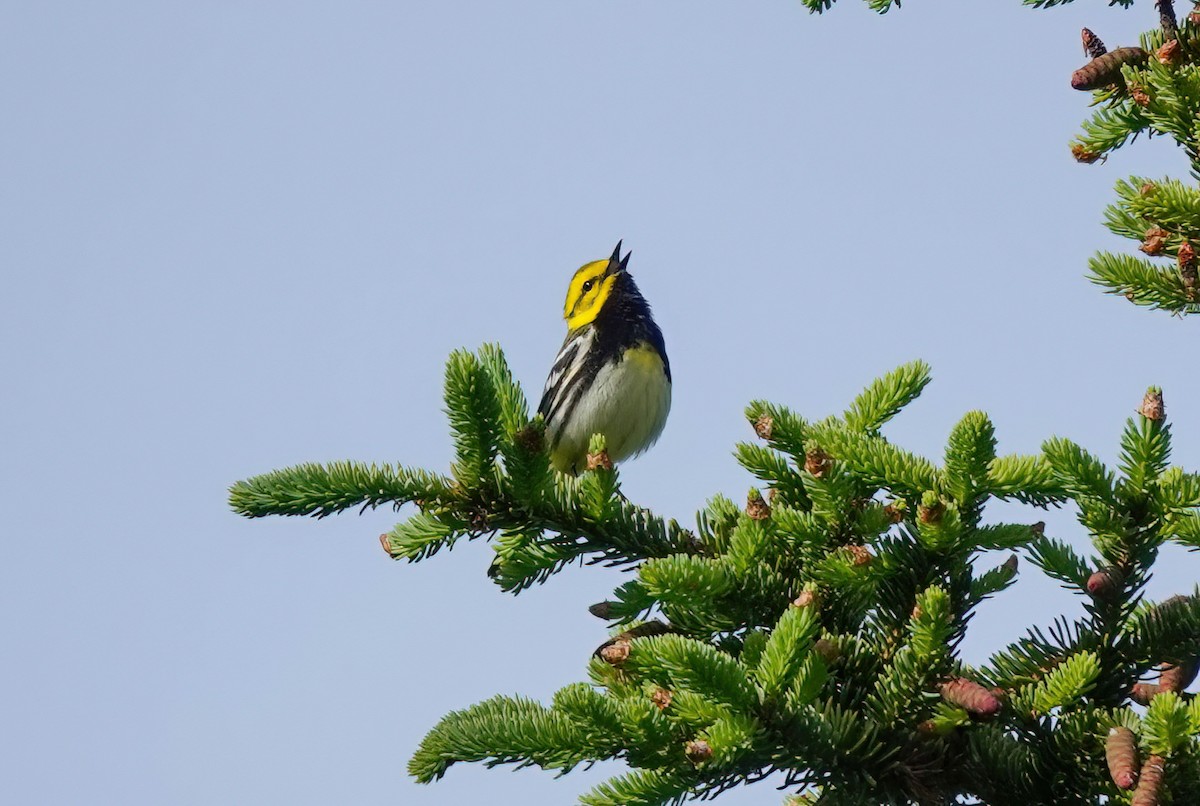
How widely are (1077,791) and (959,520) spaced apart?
61 cm

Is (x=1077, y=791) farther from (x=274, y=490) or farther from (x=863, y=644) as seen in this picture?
(x=274, y=490)

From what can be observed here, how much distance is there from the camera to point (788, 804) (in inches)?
124

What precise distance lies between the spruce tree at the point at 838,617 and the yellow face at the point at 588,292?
19.6 ft

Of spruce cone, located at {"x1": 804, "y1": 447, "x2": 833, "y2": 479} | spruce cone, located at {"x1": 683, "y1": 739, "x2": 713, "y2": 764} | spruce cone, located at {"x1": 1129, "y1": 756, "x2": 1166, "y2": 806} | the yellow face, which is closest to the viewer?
spruce cone, located at {"x1": 1129, "y1": 756, "x2": 1166, "y2": 806}

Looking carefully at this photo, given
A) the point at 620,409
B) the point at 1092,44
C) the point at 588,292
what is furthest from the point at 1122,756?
the point at 588,292

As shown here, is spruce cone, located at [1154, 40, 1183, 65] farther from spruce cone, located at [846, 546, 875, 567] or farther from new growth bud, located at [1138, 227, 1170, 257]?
spruce cone, located at [846, 546, 875, 567]

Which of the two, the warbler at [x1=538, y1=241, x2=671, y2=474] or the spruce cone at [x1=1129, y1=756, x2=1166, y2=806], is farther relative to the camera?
the warbler at [x1=538, y1=241, x2=671, y2=474]

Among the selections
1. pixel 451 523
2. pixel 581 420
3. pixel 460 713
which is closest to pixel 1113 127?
pixel 451 523

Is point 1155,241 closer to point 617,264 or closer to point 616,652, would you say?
point 616,652

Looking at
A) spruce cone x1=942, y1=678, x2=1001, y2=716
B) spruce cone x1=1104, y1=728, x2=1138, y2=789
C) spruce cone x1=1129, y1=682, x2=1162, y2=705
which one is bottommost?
spruce cone x1=1104, y1=728, x2=1138, y2=789

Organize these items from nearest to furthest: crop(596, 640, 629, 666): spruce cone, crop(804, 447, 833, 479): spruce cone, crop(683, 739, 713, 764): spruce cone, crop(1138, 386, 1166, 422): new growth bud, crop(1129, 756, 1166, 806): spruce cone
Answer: crop(1129, 756, 1166, 806): spruce cone < crop(683, 739, 713, 764): spruce cone < crop(1138, 386, 1166, 422): new growth bud < crop(804, 447, 833, 479): spruce cone < crop(596, 640, 629, 666): spruce cone

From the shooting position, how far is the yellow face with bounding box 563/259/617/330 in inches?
358

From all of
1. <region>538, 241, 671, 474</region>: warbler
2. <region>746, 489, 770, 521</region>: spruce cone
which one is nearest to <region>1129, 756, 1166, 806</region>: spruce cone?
<region>746, 489, 770, 521</region>: spruce cone

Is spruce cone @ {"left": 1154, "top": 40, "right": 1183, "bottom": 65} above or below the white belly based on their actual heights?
below
